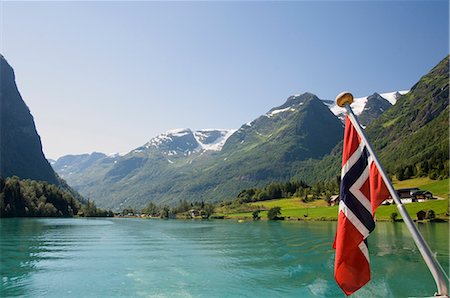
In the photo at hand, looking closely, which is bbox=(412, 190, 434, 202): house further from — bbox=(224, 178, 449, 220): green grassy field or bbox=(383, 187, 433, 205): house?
bbox=(224, 178, 449, 220): green grassy field

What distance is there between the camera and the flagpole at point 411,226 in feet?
20.6

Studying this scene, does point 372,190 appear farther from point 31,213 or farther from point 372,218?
point 31,213

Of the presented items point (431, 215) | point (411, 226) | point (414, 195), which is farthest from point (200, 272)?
point (414, 195)

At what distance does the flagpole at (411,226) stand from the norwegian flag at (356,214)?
1.26ft

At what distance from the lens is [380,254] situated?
49.5 m

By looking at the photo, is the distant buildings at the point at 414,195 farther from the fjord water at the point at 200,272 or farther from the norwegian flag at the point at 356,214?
the norwegian flag at the point at 356,214

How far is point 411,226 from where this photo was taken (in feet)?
22.8

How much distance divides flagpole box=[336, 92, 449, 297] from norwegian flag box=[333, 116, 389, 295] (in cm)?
38

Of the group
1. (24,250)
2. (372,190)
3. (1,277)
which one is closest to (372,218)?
(372,190)

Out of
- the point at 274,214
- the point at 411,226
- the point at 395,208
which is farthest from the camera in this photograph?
the point at 274,214

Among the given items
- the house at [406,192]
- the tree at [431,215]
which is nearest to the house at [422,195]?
the house at [406,192]

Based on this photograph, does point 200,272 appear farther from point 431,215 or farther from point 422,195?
point 422,195

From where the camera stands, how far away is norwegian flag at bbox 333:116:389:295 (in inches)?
319

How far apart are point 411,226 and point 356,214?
4.82 feet
